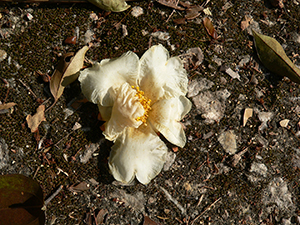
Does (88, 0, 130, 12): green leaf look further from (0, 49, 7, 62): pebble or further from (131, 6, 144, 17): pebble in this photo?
(0, 49, 7, 62): pebble

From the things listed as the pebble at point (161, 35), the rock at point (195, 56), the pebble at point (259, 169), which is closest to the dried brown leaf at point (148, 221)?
the pebble at point (259, 169)

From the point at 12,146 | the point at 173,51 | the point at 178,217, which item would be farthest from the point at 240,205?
the point at 12,146

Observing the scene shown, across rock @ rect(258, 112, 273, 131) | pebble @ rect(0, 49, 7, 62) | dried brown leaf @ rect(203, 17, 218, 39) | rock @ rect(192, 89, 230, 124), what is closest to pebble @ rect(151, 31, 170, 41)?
dried brown leaf @ rect(203, 17, 218, 39)

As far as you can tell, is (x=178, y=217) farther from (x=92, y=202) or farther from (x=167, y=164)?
(x=92, y=202)

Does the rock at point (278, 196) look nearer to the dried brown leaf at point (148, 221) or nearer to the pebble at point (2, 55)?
the dried brown leaf at point (148, 221)

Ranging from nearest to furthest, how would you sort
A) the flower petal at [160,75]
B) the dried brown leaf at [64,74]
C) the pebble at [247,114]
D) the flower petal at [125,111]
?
the flower petal at [125,111], the flower petal at [160,75], the dried brown leaf at [64,74], the pebble at [247,114]

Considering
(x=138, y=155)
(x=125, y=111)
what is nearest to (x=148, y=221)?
(x=138, y=155)
